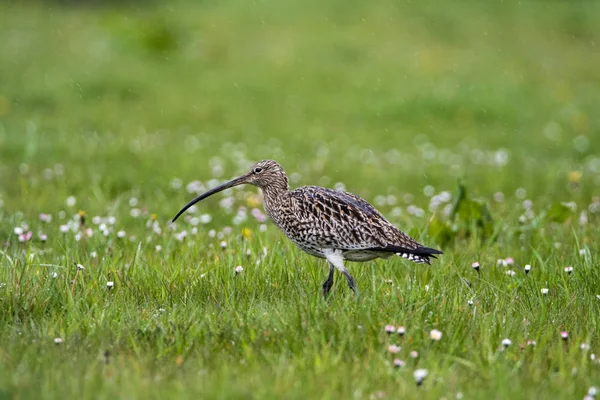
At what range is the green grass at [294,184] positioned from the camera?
4.74 metres

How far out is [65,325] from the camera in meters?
5.27

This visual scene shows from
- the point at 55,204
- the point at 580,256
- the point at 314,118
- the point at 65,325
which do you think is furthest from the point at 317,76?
the point at 65,325

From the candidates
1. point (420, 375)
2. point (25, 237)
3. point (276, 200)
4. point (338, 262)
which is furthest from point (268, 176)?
point (420, 375)

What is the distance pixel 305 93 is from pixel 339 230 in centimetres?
1161

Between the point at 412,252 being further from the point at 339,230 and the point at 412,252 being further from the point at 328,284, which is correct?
the point at 328,284

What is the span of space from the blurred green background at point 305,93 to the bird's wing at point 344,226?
3061 mm

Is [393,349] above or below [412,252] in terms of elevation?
below

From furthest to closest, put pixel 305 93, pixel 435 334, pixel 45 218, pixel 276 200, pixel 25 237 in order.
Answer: pixel 305 93 → pixel 45 218 → pixel 25 237 → pixel 276 200 → pixel 435 334

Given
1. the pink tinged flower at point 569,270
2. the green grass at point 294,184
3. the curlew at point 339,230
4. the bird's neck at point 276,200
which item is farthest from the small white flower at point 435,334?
the bird's neck at point 276,200

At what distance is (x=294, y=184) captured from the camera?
10922mm

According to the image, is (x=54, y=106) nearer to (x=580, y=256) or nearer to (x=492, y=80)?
(x=492, y=80)

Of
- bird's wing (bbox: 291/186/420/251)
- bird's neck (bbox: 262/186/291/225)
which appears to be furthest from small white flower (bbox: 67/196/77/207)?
bird's wing (bbox: 291/186/420/251)

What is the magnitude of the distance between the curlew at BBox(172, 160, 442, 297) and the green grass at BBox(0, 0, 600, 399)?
0.24 metres

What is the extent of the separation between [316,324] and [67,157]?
7378mm
